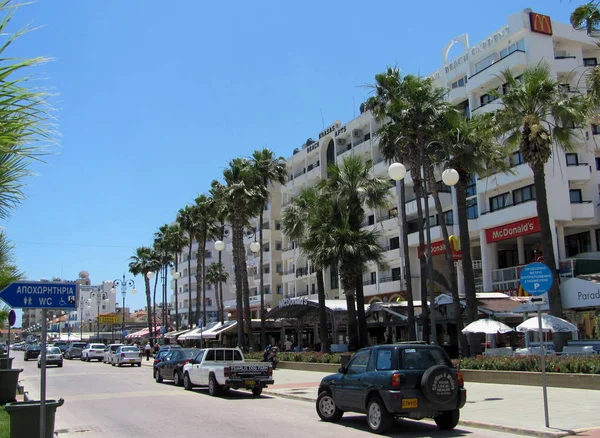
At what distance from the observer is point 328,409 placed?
1393cm

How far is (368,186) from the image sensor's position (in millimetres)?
34906

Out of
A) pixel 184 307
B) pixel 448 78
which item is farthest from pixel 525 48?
pixel 184 307

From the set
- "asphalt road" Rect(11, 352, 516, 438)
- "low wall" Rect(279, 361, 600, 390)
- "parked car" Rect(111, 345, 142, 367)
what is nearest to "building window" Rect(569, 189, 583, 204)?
"low wall" Rect(279, 361, 600, 390)

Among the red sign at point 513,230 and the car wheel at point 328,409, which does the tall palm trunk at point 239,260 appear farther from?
the car wheel at point 328,409

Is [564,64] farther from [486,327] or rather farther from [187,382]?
[187,382]

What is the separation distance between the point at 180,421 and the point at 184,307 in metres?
91.2

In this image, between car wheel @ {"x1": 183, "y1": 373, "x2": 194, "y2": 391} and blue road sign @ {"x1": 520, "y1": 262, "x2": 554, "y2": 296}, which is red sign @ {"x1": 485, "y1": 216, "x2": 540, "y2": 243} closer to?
car wheel @ {"x1": 183, "y1": 373, "x2": 194, "y2": 391}

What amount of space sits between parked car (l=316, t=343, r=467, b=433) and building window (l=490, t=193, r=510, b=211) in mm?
31380

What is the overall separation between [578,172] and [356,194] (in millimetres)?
15349

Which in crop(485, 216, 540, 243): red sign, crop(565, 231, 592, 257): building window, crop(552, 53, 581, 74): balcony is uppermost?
crop(552, 53, 581, 74): balcony

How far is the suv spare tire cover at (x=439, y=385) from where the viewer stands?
A: 11.5m

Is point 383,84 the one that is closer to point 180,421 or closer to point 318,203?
point 318,203

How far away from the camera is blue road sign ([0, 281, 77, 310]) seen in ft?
26.9

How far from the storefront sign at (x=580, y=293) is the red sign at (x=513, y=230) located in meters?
7.84
